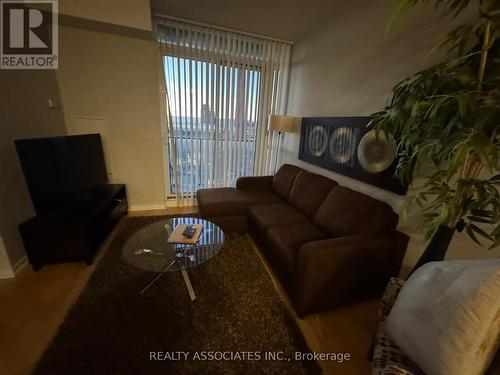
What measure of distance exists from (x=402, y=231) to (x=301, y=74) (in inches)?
97.8

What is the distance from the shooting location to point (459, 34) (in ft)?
3.29

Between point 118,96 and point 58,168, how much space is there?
1.24 meters

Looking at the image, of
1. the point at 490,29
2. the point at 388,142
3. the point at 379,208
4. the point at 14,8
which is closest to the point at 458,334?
the point at 379,208

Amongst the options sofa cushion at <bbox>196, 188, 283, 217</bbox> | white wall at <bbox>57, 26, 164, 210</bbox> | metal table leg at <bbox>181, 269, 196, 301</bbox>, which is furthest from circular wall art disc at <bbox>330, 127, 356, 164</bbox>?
white wall at <bbox>57, 26, 164, 210</bbox>

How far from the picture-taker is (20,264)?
188cm

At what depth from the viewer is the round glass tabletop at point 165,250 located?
1.50m

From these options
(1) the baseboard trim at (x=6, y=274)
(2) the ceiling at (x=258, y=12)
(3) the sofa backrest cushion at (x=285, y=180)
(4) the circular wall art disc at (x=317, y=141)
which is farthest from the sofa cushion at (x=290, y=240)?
(2) the ceiling at (x=258, y=12)

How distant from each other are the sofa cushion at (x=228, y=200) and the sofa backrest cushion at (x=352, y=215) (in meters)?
0.79

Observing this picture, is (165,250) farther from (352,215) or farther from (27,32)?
(27,32)

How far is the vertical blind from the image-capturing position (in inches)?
114

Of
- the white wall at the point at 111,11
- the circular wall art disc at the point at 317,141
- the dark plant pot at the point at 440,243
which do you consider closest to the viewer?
the dark plant pot at the point at 440,243

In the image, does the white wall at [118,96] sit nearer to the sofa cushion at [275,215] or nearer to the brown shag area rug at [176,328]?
the brown shag area rug at [176,328]

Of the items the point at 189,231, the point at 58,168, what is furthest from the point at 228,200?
the point at 58,168

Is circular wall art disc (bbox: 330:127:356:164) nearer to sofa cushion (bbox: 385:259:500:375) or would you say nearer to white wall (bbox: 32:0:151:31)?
sofa cushion (bbox: 385:259:500:375)
